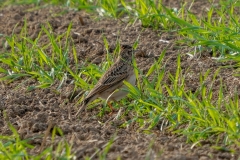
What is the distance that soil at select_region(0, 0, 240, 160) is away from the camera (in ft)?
21.7

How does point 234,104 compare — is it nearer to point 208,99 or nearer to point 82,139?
point 208,99

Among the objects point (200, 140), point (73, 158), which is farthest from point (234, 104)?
point (73, 158)

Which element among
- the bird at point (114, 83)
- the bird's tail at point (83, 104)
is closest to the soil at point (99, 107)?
the bird's tail at point (83, 104)

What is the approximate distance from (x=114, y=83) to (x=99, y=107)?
350mm

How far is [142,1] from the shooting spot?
34.9 ft

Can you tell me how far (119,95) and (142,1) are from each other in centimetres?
263

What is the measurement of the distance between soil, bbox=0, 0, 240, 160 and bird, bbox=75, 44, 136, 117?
7.8 inches

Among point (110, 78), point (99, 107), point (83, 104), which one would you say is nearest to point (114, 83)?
point (110, 78)

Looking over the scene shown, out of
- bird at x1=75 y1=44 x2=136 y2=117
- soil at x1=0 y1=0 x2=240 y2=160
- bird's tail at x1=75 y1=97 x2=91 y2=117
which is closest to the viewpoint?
soil at x1=0 y1=0 x2=240 y2=160

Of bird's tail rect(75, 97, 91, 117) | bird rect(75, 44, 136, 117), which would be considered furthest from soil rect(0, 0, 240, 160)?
bird rect(75, 44, 136, 117)

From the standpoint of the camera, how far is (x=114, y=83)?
8578 millimetres

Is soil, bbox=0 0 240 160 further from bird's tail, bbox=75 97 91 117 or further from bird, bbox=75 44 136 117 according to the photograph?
bird, bbox=75 44 136 117

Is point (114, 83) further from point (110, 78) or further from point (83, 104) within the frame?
point (83, 104)

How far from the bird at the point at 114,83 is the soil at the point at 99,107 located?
198 mm
